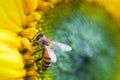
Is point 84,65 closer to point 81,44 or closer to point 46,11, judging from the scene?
point 81,44

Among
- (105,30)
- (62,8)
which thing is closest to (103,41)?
(105,30)

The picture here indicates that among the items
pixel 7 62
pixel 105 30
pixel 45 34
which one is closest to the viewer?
pixel 7 62

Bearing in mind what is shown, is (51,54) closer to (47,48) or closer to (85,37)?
(47,48)

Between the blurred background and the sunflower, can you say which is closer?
the sunflower

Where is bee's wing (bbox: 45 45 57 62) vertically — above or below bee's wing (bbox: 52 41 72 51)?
below

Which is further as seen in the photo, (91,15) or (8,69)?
(91,15)

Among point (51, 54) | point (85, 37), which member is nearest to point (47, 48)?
point (51, 54)
